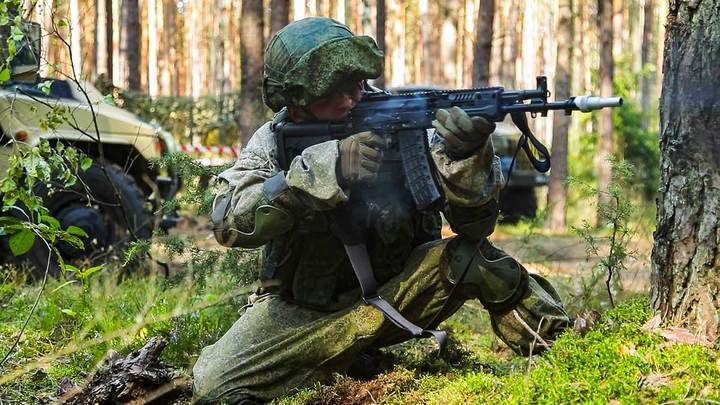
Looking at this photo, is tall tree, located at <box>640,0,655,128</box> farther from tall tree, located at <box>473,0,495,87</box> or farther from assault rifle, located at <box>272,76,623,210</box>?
assault rifle, located at <box>272,76,623,210</box>

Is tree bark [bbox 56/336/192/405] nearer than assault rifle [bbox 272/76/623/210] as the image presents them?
No

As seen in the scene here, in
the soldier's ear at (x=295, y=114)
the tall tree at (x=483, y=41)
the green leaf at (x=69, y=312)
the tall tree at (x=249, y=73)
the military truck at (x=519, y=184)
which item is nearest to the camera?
the soldier's ear at (x=295, y=114)

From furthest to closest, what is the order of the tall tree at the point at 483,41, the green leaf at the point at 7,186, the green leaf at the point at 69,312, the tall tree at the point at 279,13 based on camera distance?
the tall tree at the point at 483,41 < the tall tree at the point at 279,13 < the green leaf at the point at 69,312 < the green leaf at the point at 7,186

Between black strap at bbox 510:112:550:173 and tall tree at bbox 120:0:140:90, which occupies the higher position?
tall tree at bbox 120:0:140:90

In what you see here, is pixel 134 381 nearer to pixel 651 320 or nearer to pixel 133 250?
pixel 133 250

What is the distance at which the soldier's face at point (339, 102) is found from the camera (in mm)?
3273

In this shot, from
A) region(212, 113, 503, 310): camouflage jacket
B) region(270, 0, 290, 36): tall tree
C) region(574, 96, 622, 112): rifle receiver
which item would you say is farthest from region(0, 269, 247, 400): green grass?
region(270, 0, 290, 36): tall tree

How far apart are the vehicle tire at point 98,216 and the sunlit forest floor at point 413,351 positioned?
666mm

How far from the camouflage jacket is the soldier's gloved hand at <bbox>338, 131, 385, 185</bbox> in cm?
4

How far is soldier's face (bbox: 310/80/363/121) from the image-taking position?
10.7 feet

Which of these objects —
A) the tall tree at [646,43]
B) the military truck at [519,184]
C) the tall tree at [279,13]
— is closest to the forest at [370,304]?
the tall tree at [279,13]

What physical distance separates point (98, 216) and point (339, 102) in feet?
13.2

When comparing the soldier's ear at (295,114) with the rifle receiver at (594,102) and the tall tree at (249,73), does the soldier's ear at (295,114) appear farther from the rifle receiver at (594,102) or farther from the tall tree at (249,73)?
the tall tree at (249,73)

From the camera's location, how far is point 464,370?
11.4 ft
